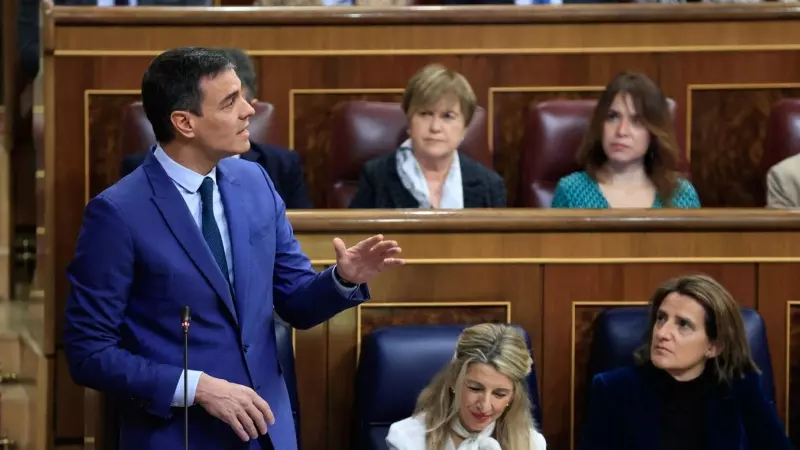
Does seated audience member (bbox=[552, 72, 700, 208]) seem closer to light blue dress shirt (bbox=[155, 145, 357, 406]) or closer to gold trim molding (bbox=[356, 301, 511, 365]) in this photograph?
gold trim molding (bbox=[356, 301, 511, 365])

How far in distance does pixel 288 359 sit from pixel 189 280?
0.29 metres

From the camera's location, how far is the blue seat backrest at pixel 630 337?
1.12 meters

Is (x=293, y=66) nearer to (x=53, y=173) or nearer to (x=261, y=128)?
(x=261, y=128)

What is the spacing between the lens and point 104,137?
1.37 m

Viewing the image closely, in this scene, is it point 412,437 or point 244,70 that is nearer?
point 412,437

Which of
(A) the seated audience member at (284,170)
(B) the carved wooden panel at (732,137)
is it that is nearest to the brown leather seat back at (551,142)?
(B) the carved wooden panel at (732,137)

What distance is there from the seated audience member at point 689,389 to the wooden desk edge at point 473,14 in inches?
19.0

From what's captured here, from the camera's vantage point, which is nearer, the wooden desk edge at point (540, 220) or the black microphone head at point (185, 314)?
the black microphone head at point (185, 314)

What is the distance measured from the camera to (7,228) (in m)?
1.60

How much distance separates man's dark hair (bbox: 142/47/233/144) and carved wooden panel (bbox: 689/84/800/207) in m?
0.86

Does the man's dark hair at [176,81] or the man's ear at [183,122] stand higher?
the man's dark hair at [176,81]

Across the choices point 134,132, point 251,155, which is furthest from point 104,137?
point 251,155

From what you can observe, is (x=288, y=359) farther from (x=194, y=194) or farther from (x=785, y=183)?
(x=785, y=183)

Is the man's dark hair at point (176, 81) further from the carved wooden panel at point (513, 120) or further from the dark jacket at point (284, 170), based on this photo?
the carved wooden panel at point (513, 120)
